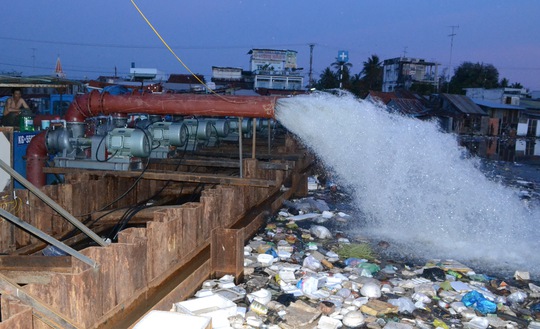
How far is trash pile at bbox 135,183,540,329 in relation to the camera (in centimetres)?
505

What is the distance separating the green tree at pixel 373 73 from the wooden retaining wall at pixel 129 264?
5486 cm

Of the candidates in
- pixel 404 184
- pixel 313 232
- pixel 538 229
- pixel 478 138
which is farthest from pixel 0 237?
pixel 478 138

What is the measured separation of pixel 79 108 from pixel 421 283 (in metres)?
6.05

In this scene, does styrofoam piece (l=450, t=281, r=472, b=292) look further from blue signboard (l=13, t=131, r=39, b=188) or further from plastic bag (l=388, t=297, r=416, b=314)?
blue signboard (l=13, t=131, r=39, b=188)

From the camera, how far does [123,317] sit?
13.9ft

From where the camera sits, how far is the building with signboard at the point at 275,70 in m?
50.4

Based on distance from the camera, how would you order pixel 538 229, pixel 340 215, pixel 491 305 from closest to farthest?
pixel 491 305 < pixel 538 229 < pixel 340 215

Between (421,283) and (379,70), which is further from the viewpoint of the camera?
(379,70)

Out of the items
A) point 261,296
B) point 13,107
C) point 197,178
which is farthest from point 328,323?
point 13,107

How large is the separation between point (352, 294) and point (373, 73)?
57.8 meters

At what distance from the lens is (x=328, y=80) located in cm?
5644

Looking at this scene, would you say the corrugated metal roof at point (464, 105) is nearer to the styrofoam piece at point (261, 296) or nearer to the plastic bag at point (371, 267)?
the plastic bag at point (371, 267)

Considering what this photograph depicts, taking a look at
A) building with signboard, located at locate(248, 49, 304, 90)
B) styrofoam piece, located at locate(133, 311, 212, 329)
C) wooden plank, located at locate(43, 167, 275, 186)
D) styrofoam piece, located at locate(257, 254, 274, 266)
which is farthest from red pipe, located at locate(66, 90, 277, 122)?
building with signboard, located at locate(248, 49, 304, 90)

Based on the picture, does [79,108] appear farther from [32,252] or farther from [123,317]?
[123,317]
